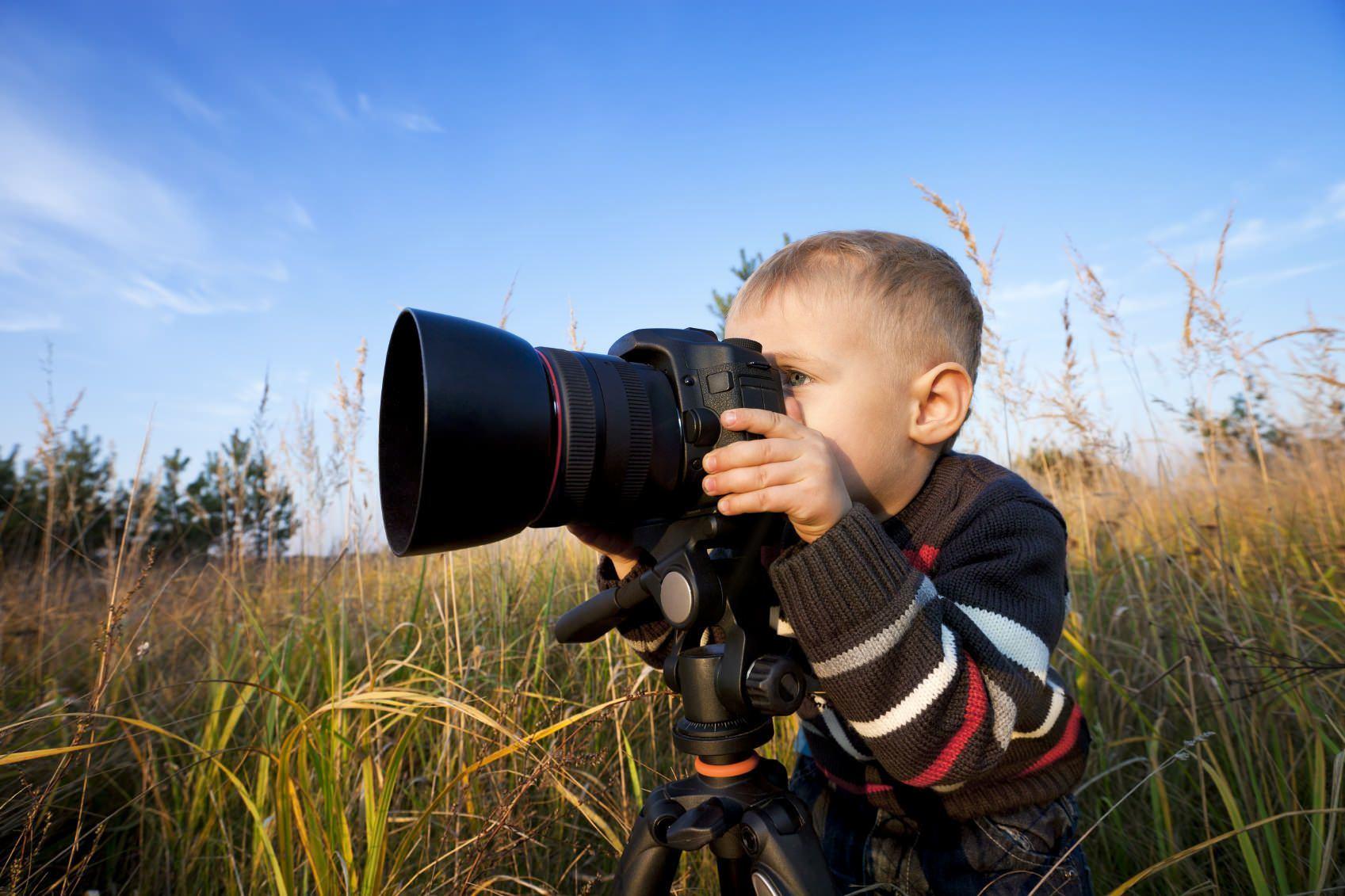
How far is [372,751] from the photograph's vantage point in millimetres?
1704

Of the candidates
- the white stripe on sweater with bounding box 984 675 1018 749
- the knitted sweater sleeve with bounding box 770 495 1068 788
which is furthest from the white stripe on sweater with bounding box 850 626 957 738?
the white stripe on sweater with bounding box 984 675 1018 749

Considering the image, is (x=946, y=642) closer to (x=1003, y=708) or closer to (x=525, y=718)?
(x=1003, y=708)

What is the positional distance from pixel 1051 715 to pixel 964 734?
8.8 inches

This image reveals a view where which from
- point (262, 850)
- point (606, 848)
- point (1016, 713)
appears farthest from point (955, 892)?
point (262, 850)

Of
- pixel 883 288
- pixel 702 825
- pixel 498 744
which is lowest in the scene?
pixel 498 744

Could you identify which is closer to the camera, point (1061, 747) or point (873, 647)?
point (873, 647)

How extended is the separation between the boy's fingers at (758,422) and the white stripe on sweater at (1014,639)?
0.36 metres

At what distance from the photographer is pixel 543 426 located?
32.9 inches

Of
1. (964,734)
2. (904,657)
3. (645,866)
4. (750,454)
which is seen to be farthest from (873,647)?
(645,866)

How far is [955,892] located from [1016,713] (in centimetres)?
44

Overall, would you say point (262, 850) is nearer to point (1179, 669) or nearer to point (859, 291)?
point (859, 291)

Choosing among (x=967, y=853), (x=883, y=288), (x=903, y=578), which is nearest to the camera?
(x=903, y=578)

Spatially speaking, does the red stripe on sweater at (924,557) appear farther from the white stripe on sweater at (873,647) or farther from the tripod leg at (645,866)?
the tripod leg at (645,866)

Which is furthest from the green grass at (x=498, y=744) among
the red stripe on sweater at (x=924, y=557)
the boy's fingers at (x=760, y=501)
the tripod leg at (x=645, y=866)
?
the boy's fingers at (x=760, y=501)
